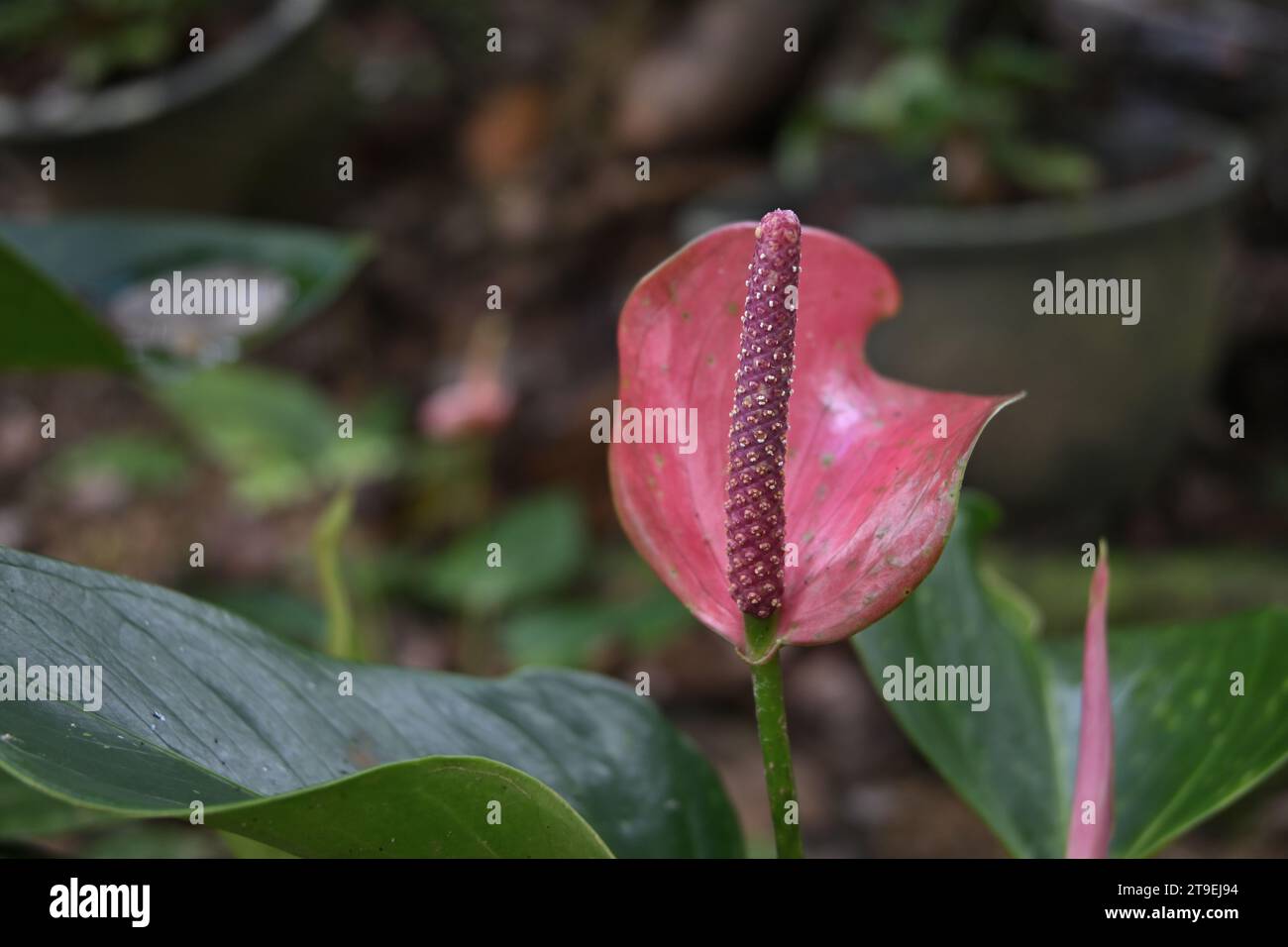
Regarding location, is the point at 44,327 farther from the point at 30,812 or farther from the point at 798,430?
the point at 798,430

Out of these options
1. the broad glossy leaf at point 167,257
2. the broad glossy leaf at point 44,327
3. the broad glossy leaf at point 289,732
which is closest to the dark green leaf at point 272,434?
the broad glossy leaf at point 167,257

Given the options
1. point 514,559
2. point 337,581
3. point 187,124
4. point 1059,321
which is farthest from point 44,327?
point 187,124

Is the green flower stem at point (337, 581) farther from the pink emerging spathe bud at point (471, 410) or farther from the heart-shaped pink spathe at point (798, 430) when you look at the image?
the pink emerging spathe bud at point (471, 410)

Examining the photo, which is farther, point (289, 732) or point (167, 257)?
point (167, 257)

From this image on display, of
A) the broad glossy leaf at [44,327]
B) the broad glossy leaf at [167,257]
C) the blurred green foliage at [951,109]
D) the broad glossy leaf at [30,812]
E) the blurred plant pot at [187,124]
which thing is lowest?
the broad glossy leaf at [30,812]

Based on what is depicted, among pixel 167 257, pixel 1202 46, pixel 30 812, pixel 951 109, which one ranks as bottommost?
pixel 30 812

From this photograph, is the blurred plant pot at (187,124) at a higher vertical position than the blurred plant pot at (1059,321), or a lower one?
higher

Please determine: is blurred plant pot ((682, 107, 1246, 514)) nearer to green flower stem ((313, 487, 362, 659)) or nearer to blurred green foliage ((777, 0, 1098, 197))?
blurred green foliage ((777, 0, 1098, 197))
